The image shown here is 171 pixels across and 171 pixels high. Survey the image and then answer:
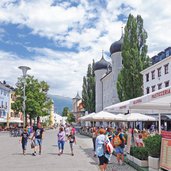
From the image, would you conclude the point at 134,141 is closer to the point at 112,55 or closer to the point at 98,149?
the point at 98,149

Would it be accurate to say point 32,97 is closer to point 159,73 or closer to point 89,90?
point 89,90

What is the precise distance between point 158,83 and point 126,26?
9.72 metres

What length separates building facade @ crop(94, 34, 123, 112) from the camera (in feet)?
223

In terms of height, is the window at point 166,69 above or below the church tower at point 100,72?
below

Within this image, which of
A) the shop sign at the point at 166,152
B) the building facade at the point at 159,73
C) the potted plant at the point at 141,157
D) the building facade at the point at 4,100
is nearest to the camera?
the shop sign at the point at 166,152

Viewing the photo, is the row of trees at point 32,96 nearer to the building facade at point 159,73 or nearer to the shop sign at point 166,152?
the building facade at point 159,73

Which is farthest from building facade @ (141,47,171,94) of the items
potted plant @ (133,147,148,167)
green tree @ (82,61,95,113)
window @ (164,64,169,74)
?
potted plant @ (133,147,148,167)

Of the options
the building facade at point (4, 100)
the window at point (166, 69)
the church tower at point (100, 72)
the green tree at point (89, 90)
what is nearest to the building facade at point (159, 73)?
the window at point (166, 69)

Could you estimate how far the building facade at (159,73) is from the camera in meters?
42.2

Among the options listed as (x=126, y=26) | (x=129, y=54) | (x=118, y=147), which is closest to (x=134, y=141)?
Result: (x=118, y=147)

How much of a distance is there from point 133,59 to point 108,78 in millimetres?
33205

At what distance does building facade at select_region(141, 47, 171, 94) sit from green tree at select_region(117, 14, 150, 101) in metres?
1.51

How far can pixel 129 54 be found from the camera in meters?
44.0

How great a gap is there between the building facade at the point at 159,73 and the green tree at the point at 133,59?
151 centimetres
